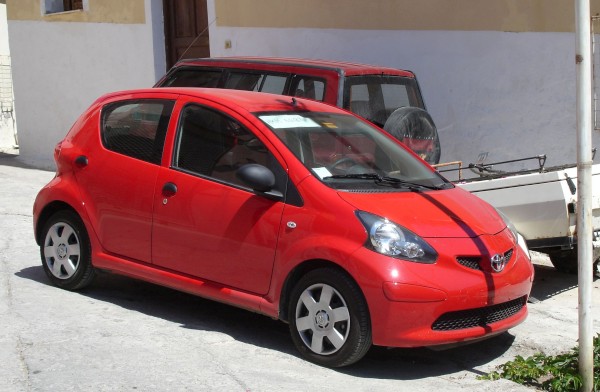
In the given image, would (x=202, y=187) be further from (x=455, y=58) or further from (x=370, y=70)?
(x=455, y=58)

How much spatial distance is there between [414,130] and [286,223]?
3.09 meters

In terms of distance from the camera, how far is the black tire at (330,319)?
18.0ft

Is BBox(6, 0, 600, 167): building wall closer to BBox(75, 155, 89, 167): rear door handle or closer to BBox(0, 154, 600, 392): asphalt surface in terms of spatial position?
BBox(0, 154, 600, 392): asphalt surface

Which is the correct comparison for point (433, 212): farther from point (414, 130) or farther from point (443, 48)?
point (443, 48)

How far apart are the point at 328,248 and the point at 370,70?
3875mm

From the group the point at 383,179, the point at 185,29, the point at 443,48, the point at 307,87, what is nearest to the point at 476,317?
the point at 383,179

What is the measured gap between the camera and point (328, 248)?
18.3 ft

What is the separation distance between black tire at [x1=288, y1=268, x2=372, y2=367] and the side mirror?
1.99 ft

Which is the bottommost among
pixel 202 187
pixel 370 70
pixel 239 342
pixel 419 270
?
pixel 239 342

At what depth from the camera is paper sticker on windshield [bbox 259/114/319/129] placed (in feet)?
20.7

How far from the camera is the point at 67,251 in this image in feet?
23.6

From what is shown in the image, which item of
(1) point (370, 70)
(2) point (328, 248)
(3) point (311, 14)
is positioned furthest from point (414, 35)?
(2) point (328, 248)

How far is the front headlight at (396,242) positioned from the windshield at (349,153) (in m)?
0.48

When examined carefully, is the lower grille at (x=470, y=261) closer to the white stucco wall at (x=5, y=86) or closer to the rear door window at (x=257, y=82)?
the rear door window at (x=257, y=82)
